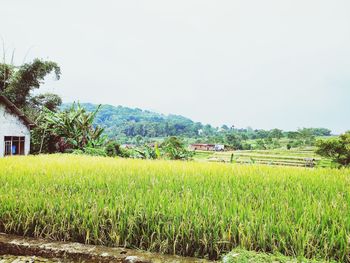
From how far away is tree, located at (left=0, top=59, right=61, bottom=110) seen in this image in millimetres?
25875

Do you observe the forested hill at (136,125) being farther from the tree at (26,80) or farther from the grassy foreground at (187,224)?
the grassy foreground at (187,224)

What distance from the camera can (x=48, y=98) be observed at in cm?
2741

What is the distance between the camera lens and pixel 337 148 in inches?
979

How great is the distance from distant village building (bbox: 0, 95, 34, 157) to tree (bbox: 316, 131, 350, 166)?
778 inches

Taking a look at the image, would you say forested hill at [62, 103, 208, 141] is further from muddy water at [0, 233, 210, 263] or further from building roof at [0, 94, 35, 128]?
muddy water at [0, 233, 210, 263]

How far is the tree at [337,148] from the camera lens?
2408cm

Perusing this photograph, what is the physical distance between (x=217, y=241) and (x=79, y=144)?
13.3 metres

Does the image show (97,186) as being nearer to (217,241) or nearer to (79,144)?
(217,241)

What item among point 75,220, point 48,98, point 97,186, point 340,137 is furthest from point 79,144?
point 340,137

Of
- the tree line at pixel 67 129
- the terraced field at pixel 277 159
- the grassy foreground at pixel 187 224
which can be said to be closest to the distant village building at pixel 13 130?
the tree line at pixel 67 129

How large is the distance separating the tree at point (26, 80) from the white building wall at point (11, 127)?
636 centimetres

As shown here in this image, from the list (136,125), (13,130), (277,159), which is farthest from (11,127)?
(136,125)

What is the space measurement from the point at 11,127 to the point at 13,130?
0.20m

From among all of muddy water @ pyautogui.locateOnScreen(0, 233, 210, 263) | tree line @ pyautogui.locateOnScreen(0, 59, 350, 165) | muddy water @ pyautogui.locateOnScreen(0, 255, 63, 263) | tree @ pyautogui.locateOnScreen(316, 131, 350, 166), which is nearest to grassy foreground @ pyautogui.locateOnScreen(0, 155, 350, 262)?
muddy water @ pyautogui.locateOnScreen(0, 233, 210, 263)
